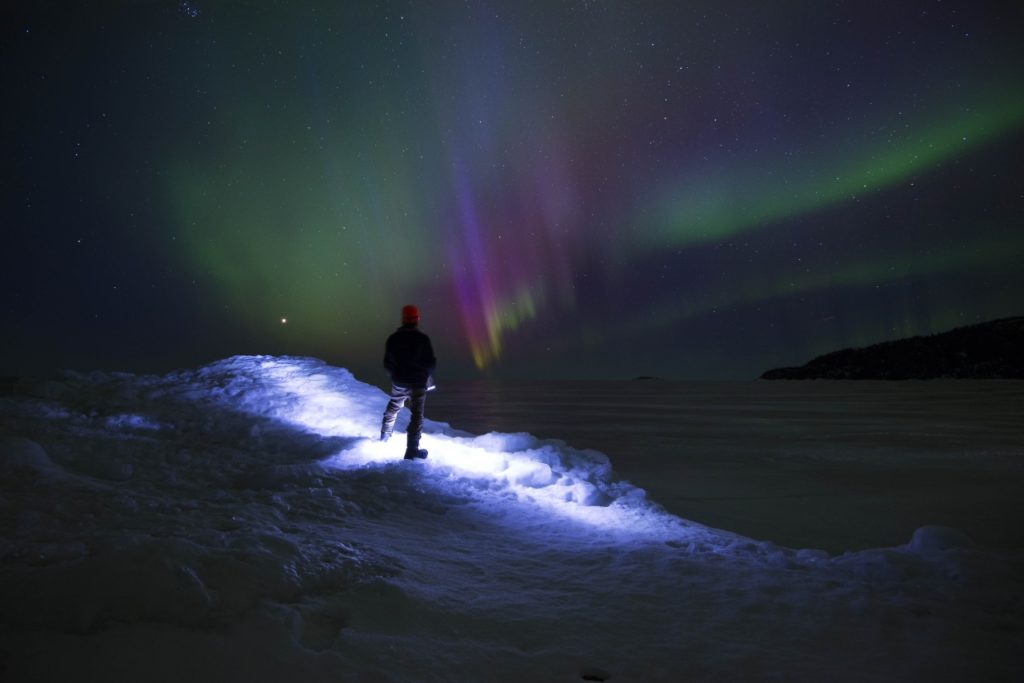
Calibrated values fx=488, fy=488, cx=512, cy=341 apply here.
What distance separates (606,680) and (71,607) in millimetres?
2540

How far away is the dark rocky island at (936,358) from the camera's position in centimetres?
8038

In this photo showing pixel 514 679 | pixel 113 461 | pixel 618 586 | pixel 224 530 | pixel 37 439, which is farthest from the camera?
pixel 37 439

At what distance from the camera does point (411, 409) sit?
7.75 meters

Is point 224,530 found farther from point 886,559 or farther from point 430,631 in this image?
point 886,559

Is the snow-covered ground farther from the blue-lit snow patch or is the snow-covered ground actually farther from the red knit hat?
the red knit hat

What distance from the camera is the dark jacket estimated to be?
810cm

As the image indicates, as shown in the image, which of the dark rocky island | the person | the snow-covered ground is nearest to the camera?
the snow-covered ground

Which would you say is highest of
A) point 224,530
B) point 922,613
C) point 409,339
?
point 409,339

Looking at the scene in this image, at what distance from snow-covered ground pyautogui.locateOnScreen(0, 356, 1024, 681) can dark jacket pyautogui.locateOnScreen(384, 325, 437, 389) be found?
2431mm

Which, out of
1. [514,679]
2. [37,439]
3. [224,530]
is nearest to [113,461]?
[37,439]

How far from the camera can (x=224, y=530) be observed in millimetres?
3844

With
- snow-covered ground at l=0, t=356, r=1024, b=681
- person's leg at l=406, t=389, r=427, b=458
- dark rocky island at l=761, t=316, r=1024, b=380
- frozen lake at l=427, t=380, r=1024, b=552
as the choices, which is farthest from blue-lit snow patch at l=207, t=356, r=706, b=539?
dark rocky island at l=761, t=316, r=1024, b=380

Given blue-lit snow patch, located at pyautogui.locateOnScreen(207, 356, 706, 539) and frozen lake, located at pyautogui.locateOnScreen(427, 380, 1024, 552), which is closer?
frozen lake, located at pyautogui.locateOnScreen(427, 380, 1024, 552)

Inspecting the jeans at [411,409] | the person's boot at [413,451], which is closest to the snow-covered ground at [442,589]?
the person's boot at [413,451]
